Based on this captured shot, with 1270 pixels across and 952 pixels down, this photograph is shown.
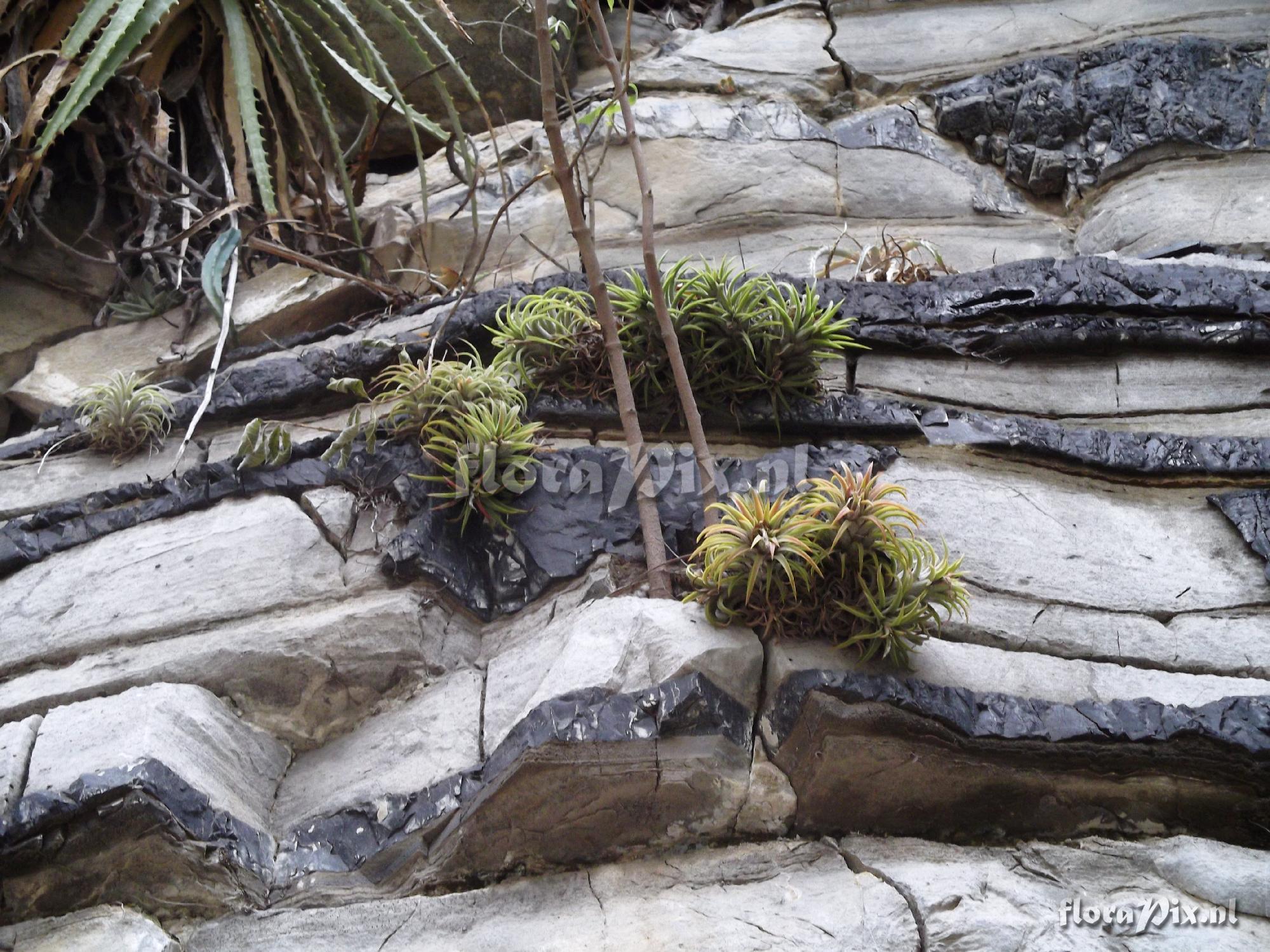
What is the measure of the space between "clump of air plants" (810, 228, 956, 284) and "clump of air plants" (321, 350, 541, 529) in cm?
130

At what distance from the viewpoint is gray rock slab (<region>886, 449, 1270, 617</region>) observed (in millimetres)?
3223

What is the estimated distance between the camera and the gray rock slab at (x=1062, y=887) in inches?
95.0

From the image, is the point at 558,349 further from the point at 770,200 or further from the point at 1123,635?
the point at 1123,635

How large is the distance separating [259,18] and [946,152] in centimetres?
294

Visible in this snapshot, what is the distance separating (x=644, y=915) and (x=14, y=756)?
1.56m

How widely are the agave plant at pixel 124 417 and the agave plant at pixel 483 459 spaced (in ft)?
3.97

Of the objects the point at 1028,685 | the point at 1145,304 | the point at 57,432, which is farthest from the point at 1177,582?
the point at 57,432

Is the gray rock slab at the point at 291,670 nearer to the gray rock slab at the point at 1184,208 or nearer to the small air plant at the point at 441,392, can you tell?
the small air plant at the point at 441,392

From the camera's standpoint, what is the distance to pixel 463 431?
3291 mm

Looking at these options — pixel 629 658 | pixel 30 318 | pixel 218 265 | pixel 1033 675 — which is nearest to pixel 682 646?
pixel 629 658

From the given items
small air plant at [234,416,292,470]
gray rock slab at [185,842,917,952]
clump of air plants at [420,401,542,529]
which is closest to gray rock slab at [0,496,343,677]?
small air plant at [234,416,292,470]

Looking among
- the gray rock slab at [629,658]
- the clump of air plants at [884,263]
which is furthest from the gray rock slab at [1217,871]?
the clump of air plants at [884,263]

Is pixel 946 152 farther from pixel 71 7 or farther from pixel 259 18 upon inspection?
pixel 71 7

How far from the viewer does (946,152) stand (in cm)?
520
